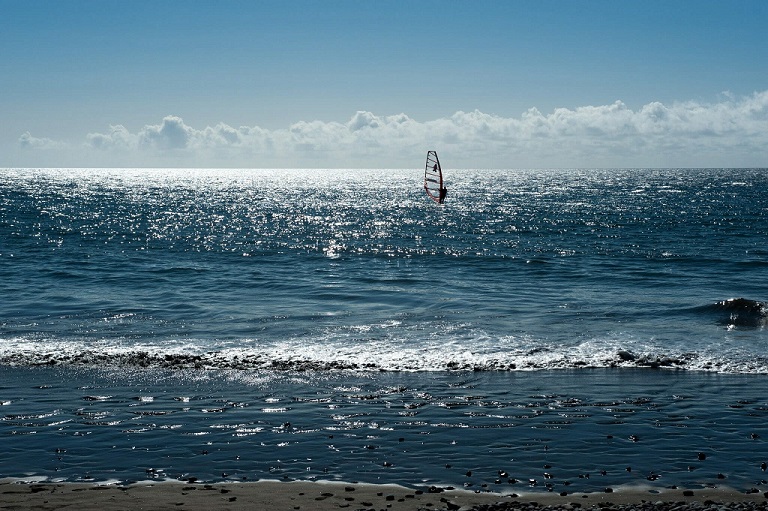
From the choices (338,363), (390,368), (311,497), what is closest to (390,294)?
(338,363)

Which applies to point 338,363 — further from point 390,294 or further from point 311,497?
point 390,294

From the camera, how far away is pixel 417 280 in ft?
133

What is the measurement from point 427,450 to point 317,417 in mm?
3231

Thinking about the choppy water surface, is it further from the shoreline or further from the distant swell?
the shoreline

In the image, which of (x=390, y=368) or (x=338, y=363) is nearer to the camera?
(x=390, y=368)

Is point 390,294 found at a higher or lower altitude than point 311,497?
higher

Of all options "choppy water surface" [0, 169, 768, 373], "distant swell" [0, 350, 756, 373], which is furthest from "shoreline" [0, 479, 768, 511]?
"choppy water surface" [0, 169, 768, 373]

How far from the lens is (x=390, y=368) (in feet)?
68.7

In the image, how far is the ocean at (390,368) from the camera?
1320 cm

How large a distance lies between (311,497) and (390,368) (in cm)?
958

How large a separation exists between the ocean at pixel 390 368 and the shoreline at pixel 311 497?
1.56 ft

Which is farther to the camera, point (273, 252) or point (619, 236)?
point (619, 236)

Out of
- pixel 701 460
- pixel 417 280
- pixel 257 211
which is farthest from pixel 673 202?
pixel 701 460

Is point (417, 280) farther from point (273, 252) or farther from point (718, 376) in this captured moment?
point (718, 376)
